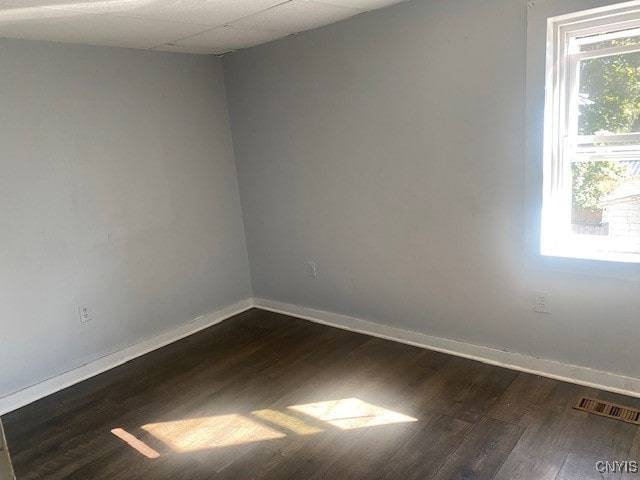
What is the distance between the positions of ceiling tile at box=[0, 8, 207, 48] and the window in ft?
6.79

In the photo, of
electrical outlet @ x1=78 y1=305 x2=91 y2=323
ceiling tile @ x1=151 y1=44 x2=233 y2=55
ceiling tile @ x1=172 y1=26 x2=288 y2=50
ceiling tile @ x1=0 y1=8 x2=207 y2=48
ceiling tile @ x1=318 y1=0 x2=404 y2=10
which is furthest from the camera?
ceiling tile @ x1=151 y1=44 x2=233 y2=55

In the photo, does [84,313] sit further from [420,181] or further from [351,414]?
[420,181]

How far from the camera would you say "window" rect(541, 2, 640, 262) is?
2.32 meters

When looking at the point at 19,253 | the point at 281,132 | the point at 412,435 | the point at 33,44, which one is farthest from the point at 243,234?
the point at 412,435

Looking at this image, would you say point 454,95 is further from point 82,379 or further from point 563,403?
point 82,379

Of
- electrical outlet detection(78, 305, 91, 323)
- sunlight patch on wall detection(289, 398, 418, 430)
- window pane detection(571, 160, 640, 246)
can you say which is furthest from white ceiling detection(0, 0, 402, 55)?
sunlight patch on wall detection(289, 398, 418, 430)

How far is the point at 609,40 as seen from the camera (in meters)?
2.34

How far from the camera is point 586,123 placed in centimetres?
246

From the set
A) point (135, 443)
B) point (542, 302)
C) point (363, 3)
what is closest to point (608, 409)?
point (542, 302)

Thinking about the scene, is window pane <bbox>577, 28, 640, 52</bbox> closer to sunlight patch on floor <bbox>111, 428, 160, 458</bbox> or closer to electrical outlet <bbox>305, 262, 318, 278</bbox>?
electrical outlet <bbox>305, 262, 318, 278</bbox>

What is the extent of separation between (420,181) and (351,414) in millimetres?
1444

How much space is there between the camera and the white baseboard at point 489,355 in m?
2.52

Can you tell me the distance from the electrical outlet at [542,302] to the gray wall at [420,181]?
0.03 meters

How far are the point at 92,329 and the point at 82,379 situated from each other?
33 cm
